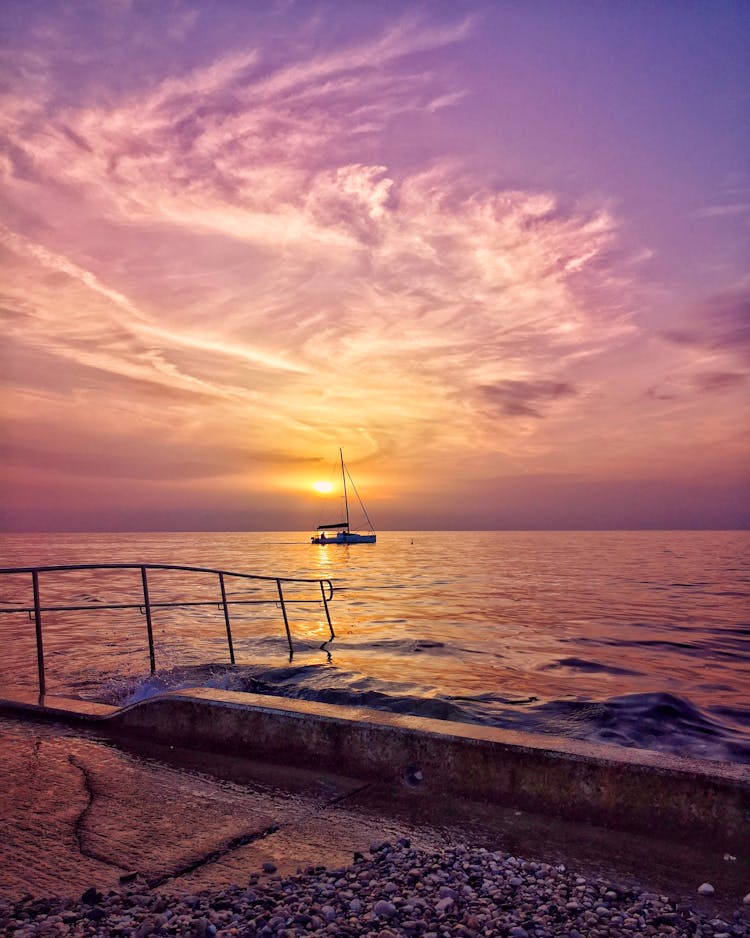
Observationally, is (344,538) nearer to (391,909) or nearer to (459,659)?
(459,659)

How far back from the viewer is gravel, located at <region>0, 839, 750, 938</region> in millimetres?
2557

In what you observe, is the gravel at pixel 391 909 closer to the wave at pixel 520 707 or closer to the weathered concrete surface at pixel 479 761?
the weathered concrete surface at pixel 479 761

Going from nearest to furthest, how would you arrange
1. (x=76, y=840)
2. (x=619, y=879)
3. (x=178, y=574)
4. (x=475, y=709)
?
(x=619, y=879)
(x=76, y=840)
(x=475, y=709)
(x=178, y=574)

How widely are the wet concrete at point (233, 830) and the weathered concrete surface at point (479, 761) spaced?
0.13m

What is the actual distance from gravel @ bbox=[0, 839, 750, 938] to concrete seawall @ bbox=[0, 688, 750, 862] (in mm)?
775

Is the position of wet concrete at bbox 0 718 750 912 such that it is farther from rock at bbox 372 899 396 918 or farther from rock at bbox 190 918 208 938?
rock at bbox 372 899 396 918

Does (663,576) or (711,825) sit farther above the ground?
(711,825)

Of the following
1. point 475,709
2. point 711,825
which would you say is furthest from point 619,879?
point 475,709

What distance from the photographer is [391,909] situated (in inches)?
105

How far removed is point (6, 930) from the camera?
253 centimetres

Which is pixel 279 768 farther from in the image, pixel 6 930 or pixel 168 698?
pixel 6 930

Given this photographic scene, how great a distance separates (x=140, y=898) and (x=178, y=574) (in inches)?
1628

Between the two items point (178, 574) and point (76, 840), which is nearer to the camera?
point (76, 840)

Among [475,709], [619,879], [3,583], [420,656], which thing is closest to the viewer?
[619,879]
